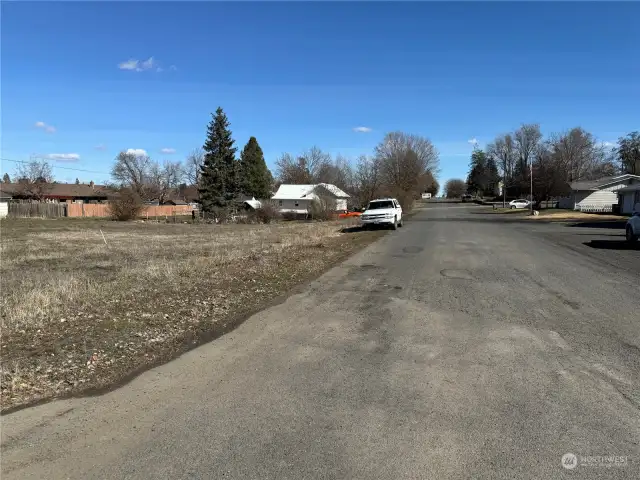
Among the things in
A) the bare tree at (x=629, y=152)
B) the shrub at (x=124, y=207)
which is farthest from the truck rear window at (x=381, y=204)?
the bare tree at (x=629, y=152)

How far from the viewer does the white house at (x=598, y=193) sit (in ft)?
183

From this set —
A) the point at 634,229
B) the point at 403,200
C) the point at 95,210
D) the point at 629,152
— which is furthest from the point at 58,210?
the point at 629,152

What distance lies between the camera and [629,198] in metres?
47.8

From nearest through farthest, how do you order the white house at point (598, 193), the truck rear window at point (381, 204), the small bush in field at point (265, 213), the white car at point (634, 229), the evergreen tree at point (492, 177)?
the white car at point (634, 229)
the truck rear window at point (381, 204)
the small bush in field at point (265, 213)
the white house at point (598, 193)
the evergreen tree at point (492, 177)

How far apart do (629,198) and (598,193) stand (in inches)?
423

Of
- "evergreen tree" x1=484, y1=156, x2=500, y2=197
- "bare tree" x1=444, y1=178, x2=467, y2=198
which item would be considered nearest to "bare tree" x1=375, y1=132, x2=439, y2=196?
"evergreen tree" x1=484, y1=156, x2=500, y2=197

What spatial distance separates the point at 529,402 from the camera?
418 cm

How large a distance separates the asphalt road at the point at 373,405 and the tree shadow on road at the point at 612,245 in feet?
36.3

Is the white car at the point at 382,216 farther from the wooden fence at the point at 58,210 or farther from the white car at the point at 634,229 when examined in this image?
the wooden fence at the point at 58,210

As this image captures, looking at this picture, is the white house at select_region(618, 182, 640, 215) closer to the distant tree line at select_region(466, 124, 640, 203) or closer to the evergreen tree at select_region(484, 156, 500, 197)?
the distant tree line at select_region(466, 124, 640, 203)

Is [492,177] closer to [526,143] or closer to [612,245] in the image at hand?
[526,143]

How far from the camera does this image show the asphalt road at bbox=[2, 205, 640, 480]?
329cm

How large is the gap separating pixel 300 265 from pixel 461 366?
867cm

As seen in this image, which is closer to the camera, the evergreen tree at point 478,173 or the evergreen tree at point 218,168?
the evergreen tree at point 218,168
